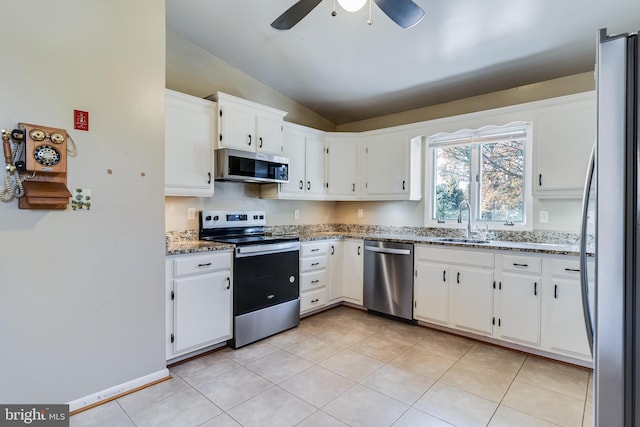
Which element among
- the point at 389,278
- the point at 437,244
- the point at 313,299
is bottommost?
the point at 313,299

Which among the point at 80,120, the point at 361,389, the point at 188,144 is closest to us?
the point at 80,120

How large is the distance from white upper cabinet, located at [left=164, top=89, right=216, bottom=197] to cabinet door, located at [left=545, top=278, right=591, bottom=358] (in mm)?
3051

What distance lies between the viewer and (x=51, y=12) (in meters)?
1.84

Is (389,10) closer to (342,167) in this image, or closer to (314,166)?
(314,166)

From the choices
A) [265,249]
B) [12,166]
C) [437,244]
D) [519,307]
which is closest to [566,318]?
[519,307]

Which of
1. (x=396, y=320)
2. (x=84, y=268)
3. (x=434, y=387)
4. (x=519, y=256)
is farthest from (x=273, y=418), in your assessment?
(x=519, y=256)

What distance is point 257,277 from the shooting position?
2.92 metres

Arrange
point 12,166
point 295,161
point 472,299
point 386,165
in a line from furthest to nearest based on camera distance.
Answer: point 386,165
point 295,161
point 472,299
point 12,166

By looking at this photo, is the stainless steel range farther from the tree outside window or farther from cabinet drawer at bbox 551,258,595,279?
cabinet drawer at bbox 551,258,595,279

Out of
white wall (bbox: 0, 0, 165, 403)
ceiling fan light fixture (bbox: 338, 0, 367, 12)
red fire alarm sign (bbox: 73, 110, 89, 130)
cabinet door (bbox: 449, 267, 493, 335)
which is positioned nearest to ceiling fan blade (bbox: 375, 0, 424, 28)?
ceiling fan light fixture (bbox: 338, 0, 367, 12)

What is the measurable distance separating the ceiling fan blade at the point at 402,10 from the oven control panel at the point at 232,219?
2.32m

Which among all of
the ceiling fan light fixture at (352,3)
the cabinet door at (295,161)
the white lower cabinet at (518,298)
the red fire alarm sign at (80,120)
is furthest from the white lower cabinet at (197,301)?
the white lower cabinet at (518,298)

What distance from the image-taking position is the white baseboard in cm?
194

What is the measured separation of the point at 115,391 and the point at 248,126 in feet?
7.84
